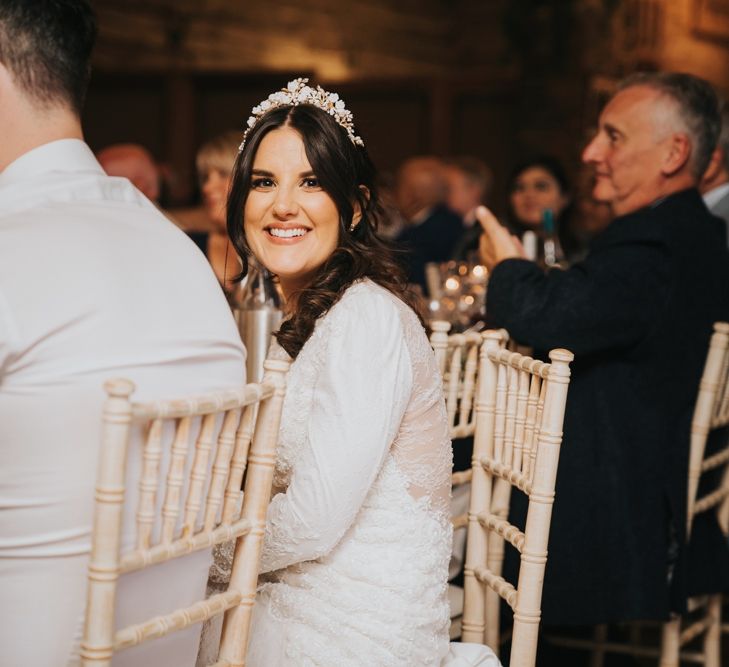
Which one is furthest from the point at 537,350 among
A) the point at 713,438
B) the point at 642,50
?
the point at 642,50

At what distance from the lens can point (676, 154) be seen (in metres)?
2.82

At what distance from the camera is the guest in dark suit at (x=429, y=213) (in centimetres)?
656

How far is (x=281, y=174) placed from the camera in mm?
1962

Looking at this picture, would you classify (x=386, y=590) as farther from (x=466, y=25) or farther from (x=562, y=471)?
(x=466, y=25)

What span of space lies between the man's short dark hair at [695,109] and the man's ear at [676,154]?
22 mm

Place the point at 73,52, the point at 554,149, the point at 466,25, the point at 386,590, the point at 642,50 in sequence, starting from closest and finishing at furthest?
the point at 73,52 → the point at 386,590 → the point at 642,50 → the point at 554,149 → the point at 466,25

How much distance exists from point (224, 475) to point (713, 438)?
1.95 m

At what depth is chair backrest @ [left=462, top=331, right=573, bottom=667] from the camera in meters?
1.91

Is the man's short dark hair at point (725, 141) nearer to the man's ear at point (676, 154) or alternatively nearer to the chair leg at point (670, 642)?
the man's ear at point (676, 154)

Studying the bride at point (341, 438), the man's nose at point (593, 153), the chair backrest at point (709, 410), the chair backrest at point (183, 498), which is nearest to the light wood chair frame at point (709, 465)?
the chair backrest at point (709, 410)

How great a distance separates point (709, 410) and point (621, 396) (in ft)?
0.90

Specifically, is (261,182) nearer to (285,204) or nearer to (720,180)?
(285,204)

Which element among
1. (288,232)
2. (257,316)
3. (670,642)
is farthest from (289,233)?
(670,642)

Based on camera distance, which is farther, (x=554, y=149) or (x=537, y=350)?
(x=554, y=149)
